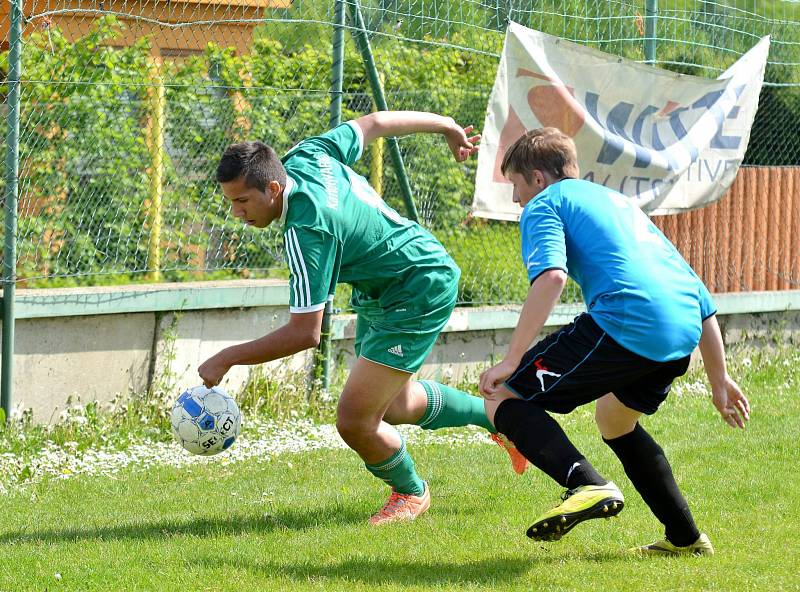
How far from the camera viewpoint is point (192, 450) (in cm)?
524

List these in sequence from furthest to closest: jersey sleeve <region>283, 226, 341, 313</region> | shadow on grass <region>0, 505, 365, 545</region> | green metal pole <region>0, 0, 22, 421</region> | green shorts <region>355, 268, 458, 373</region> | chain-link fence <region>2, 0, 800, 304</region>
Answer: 1. chain-link fence <region>2, 0, 800, 304</region>
2. green metal pole <region>0, 0, 22, 421</region>
3. green shorts <region>355, 268, 458, 373</region>
4. shadow on grass <region>0, 505, 365, 545</region>
5. jersey sleeve <region>283, 226, 341, 313</region>

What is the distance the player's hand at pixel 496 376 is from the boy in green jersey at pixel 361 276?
0.90m

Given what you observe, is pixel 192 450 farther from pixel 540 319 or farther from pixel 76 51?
pixel 76 51

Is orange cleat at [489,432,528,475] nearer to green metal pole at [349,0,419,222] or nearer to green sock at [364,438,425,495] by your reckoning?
green sock at [364,438,425,495]

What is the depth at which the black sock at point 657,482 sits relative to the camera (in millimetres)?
4512

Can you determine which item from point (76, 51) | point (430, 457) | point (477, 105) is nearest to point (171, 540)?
point (430, 457)

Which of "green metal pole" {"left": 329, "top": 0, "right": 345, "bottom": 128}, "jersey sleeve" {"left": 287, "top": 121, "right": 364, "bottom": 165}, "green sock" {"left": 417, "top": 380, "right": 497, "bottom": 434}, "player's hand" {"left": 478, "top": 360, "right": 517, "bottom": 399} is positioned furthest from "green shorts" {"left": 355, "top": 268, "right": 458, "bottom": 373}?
"green metal pole" {"left": 329, "top": 0, "right": 345, "bottom": 128}

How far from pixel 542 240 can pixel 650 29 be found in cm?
584

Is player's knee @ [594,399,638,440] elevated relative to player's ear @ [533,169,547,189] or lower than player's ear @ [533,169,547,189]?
lower

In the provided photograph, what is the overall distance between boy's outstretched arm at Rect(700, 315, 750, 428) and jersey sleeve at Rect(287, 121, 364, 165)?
75.2 inches

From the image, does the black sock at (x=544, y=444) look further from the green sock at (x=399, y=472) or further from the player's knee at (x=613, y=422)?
the green sock at (x=399, y=472)

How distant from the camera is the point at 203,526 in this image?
17.3 feet

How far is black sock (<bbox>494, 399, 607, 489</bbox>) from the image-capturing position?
4141 millimetres

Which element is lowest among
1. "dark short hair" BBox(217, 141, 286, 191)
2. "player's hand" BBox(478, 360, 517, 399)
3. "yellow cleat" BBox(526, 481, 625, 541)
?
"yellow cleat" BBox(526, 481, 625, 541)
